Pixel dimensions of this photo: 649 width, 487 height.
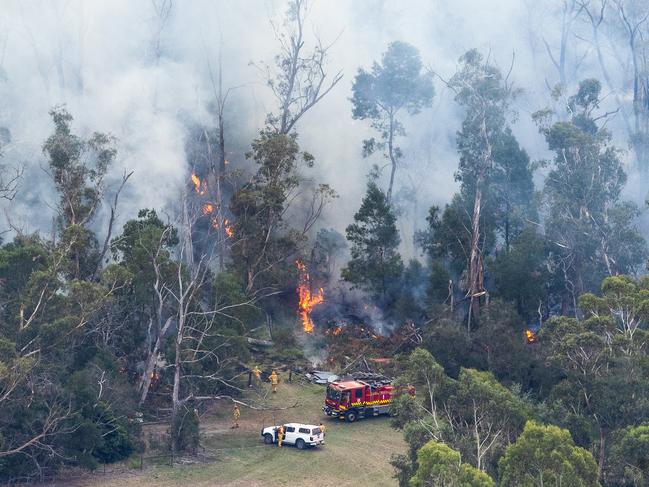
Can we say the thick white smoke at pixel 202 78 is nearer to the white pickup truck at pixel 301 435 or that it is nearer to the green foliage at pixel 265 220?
the green foliage at pixel 265 220

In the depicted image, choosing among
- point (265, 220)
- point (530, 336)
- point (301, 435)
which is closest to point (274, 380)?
point (301, 435)

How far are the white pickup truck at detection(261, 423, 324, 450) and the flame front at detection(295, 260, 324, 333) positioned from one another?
2070 cm

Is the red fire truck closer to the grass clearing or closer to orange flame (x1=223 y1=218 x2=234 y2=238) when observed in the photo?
the grass clearing

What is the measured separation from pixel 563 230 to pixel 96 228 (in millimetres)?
35535

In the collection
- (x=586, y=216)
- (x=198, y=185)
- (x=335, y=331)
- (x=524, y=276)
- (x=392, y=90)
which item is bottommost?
(x=335, y=331)

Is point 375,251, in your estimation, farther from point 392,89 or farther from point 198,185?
point 392,89

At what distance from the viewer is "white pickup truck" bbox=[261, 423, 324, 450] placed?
39500mm

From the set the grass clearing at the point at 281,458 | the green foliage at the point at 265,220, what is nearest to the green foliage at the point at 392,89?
the green foliage at the point at 265,220

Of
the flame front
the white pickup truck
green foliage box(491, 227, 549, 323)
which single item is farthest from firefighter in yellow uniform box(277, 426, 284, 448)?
green foliage box(491, 227, 549, 323)

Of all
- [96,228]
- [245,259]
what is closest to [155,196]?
[96,228]

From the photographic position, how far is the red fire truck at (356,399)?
147 ft

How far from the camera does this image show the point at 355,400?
44.9 metres

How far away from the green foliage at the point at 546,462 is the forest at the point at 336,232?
78 mm

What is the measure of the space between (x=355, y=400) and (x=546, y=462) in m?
21.4
